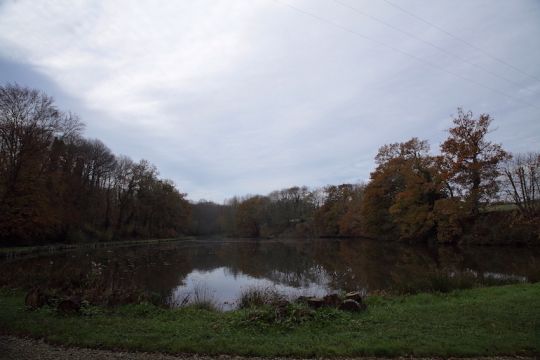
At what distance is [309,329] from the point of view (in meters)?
7.41

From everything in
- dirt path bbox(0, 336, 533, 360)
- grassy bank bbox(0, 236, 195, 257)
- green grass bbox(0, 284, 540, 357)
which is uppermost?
grassy bank bbox(0, 236, 195, 257)

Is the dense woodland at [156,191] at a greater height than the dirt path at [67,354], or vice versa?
the dense woodland at [156,191]

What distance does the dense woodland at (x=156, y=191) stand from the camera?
29.3 metres

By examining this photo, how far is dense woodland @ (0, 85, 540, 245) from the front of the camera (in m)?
29.3

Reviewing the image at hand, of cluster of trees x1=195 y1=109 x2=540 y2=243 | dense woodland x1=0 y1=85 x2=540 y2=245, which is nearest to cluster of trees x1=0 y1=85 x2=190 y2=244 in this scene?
dense woodland x1=0 y1=85 x2=540 y2=245

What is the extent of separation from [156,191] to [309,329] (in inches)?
2434

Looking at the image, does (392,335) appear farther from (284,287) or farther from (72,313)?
(284,287)

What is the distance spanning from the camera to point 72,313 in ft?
28.4

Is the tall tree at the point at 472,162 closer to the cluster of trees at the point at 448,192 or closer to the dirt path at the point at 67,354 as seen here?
the cluster of trees at the point at 448,192

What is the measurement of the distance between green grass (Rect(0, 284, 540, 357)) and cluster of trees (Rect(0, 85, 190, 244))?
20.5m

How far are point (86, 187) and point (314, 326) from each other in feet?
156

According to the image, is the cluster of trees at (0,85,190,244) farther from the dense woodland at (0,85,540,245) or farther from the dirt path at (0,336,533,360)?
the dirt path at (0,336,533,360)

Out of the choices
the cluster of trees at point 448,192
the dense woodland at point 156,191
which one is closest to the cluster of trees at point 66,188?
the dense woodland at point 156,191

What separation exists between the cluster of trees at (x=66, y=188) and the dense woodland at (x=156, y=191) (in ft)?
0.34
